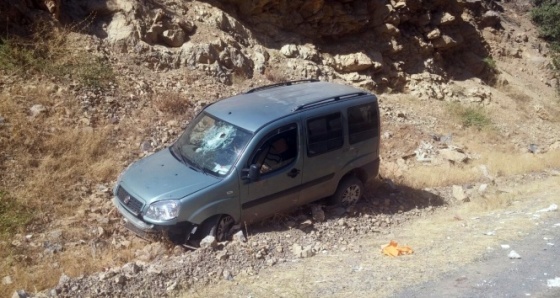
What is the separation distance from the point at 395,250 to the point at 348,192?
1.82 m

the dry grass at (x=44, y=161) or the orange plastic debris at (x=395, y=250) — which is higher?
the dry grass at (x=44, y=161)

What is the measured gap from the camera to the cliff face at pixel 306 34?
12.4 m

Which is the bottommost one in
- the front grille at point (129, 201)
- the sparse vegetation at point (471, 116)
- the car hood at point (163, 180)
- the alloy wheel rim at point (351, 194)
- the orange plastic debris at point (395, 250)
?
the sparse vegetation at point (471, 116)

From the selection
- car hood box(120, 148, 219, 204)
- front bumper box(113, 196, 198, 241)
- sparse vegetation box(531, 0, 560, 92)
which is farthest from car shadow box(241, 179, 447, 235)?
sparse vegetation box(531, 0, 560, 92)

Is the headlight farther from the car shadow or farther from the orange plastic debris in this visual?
the orange plastic debris

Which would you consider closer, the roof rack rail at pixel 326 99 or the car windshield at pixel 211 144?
the car windshield at pixel 211 144

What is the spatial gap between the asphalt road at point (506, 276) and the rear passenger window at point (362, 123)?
2463 millimetres

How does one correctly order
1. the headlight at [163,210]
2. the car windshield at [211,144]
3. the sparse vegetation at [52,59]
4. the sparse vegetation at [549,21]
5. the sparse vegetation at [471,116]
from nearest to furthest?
the headlight at [163,210]
the car windshield at [211,144]
the sparse vegetation at [52,59]
the sparse vegetation at [471,116]
the sparse vegetation at [549,21]

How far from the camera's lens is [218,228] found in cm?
718

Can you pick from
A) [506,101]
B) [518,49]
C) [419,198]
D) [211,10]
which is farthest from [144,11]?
[518,49]

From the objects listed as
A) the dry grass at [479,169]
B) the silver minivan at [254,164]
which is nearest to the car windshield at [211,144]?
the silver minivan at [254,164]

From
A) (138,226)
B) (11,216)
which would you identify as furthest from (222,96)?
(138,226)

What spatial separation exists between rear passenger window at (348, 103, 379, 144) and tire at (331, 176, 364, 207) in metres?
0.60

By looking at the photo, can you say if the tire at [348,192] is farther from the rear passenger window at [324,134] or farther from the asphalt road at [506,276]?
the asphalt road at [506,276]
